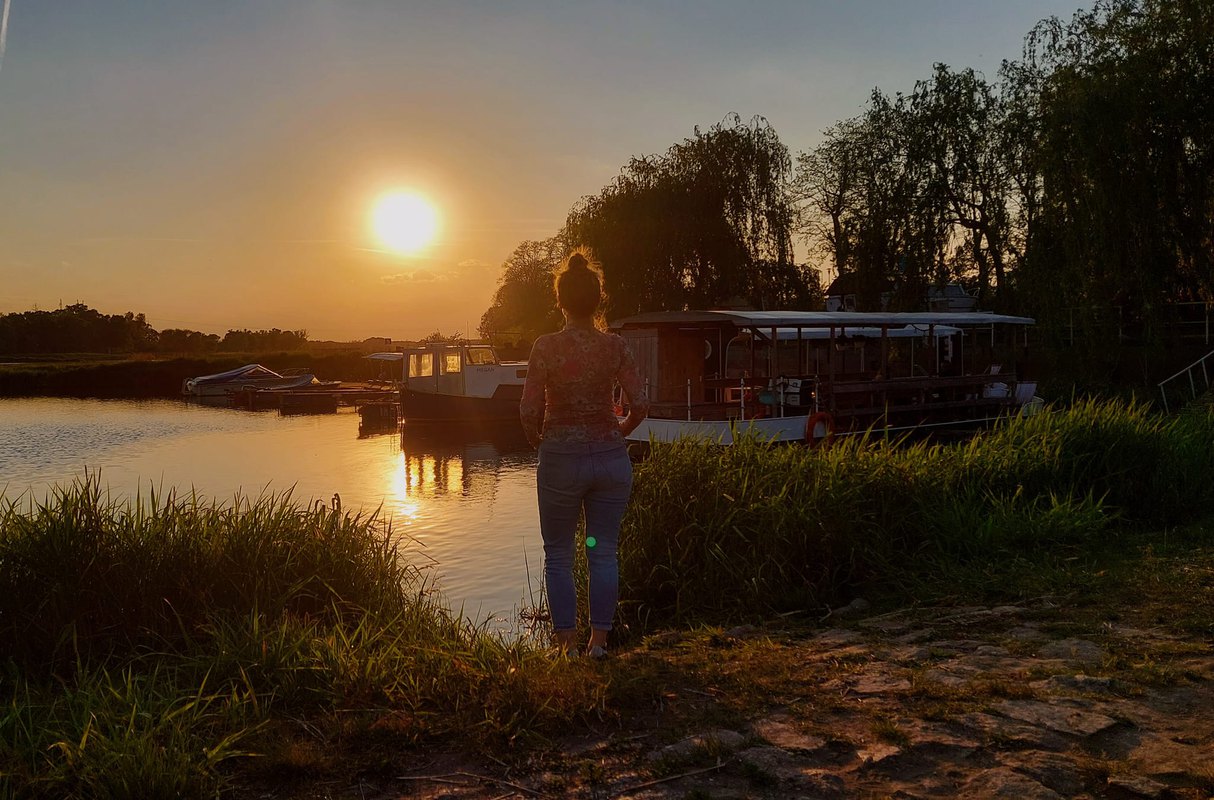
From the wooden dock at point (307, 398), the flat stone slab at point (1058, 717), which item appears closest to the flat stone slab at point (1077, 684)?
the flat stone slab at point (1058, 717)

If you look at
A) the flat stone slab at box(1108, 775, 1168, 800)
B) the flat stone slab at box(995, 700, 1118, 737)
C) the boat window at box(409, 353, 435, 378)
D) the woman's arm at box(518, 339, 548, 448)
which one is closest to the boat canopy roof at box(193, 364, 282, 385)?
the boat window at box(409, 353, 435, 378)

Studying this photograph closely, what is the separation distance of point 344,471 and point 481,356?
14.2m

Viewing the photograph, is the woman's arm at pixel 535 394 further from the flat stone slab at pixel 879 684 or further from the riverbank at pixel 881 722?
the flat stone slab at pixel 879 684

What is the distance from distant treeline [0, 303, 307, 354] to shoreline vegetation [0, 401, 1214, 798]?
4012 inches

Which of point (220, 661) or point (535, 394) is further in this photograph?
point (535, 394)

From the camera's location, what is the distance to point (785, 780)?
314 centimetres

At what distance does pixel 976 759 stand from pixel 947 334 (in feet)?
81.0

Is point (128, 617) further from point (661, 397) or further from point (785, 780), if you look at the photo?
point (661, 397)

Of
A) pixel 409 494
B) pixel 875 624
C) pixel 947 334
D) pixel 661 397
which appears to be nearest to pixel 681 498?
pixel 875 624

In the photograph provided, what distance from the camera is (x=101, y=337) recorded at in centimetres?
11469

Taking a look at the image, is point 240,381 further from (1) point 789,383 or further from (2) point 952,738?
(2) point 952,738

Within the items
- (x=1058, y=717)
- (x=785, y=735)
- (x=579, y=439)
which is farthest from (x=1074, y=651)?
(x=579, y=439)

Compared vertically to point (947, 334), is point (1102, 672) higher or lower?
lower

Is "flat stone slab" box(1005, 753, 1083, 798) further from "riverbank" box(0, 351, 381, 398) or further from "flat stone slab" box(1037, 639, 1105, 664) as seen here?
"riverbank" box(0, 351, 381, 398)
